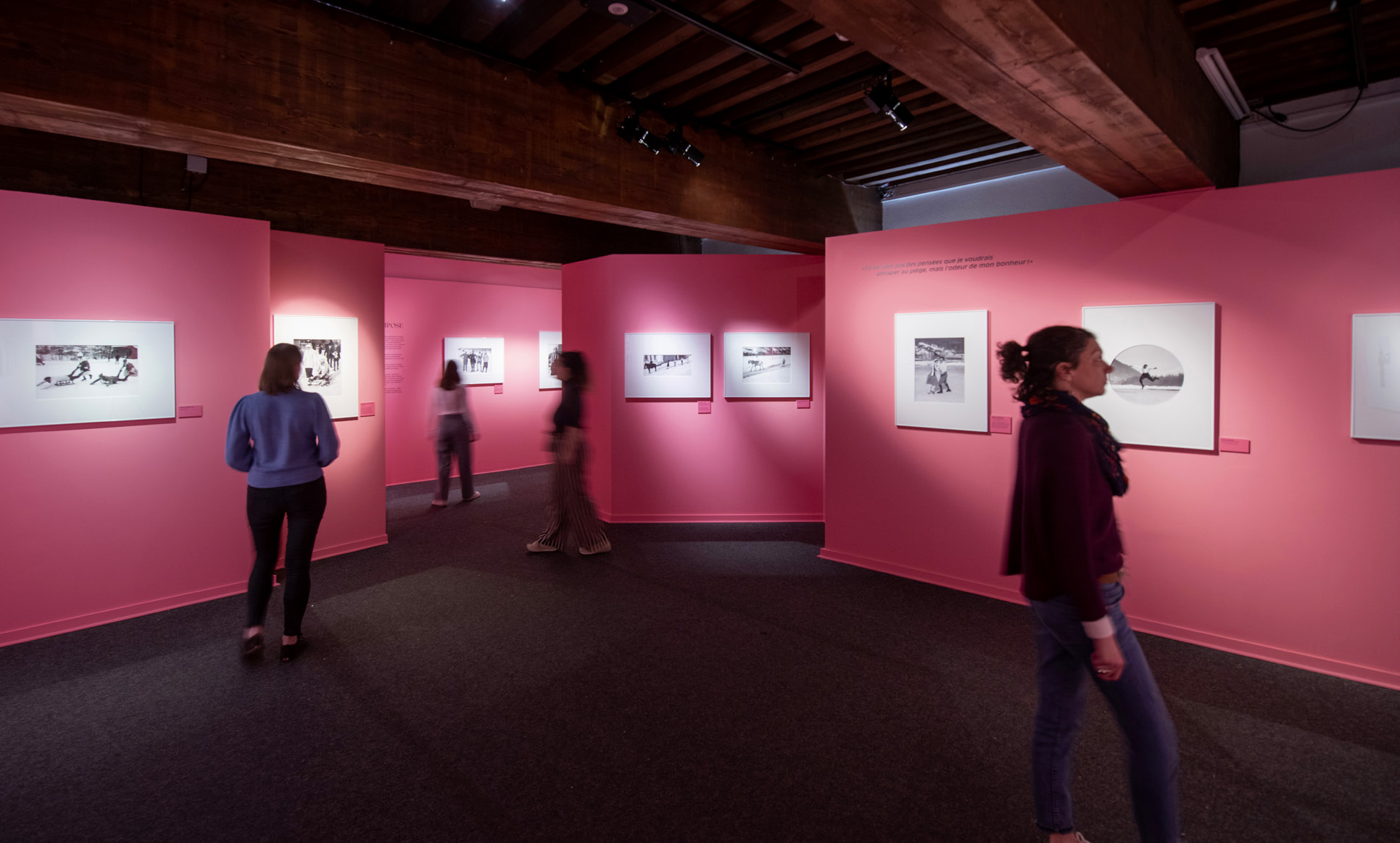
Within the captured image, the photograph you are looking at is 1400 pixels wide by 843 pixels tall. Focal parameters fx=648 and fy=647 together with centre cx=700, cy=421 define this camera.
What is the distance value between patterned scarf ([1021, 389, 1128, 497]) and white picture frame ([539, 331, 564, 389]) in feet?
32.5

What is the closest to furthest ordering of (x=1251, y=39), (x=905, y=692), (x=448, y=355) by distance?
(x=905, y=692) < (x=1251, y=39) < (x=448, y=355)

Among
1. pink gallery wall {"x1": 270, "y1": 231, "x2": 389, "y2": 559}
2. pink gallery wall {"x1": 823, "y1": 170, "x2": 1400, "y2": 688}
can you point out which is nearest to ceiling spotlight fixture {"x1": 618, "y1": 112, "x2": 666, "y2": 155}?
pink gallery wall {"x1": 823, "y1": 170, "x2": 1400, "y2": 688}

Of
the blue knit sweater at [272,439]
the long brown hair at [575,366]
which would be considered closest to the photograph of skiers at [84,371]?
the blue knit sweater at [272,439]

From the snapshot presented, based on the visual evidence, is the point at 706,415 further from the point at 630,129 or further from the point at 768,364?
the point at 630,129

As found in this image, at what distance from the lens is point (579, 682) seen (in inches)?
149

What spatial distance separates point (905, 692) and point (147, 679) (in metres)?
4.42

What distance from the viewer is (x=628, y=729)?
3.30m

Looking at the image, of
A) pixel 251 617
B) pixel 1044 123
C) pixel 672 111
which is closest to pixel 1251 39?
pixel 1044 123

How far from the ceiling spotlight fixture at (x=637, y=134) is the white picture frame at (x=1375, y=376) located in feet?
15.8

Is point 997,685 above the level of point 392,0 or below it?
below

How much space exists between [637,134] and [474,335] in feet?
19.9

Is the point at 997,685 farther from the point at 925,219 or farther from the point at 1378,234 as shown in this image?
the point at 925,219

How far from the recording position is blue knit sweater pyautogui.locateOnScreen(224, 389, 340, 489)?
12.4 feet

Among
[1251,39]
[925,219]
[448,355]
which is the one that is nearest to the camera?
[1251,39]
